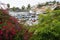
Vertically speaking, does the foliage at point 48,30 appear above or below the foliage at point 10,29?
below

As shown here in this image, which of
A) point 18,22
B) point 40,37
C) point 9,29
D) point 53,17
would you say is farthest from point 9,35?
point 53,17

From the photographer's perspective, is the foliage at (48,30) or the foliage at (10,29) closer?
the foliage at (10,29)

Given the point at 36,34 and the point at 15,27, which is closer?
the point at 15,27

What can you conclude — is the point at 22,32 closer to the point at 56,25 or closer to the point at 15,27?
the point at 15,27

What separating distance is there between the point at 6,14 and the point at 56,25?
1.19 m

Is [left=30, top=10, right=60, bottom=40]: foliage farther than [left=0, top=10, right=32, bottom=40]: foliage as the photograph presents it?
Yes

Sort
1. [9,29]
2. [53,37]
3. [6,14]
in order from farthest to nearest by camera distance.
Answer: [53,37] → [6,14] → [9,29]

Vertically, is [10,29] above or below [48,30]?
above

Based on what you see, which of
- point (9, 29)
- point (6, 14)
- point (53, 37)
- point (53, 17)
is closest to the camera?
point (9, 29)

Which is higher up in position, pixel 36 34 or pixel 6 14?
pixel 6 14

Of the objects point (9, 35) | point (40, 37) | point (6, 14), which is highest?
point (6, 14)

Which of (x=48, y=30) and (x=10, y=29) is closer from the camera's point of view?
(x=10, y=29)

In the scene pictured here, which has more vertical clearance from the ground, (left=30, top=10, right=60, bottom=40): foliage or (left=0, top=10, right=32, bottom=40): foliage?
(left=0, top=10, right=32, bottom=40): foliage

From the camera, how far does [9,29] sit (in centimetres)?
371
